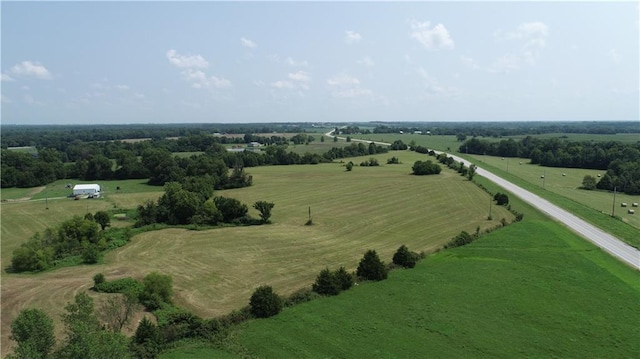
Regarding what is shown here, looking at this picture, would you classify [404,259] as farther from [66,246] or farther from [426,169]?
[426,169]

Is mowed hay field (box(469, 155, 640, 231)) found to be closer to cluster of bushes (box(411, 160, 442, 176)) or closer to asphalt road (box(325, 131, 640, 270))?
asphalt road (box(325, 131, 640, 270))

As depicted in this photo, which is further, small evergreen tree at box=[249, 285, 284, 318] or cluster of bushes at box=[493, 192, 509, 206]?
cluster of bushes at box=[493, 192, 509, 206]

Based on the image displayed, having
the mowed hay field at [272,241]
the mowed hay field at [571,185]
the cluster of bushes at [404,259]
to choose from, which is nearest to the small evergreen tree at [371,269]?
the cluster of bushes at [404,259]

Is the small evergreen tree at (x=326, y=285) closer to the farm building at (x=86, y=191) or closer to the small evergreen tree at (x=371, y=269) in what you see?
the small evergreen tree at (x=371, y=269)

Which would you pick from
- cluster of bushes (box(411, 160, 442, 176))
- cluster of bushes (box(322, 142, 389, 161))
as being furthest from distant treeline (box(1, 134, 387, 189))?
cluster of bushes (box(411, 160, 442, 176))

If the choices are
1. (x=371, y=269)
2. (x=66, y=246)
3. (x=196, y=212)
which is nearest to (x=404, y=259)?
(x=371, y=269)

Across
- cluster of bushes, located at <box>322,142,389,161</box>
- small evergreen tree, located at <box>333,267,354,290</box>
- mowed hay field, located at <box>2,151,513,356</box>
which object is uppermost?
cluster of bushes, located at <box>322,142,389,161</box>

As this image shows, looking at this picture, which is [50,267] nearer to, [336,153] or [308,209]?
[308,209]
